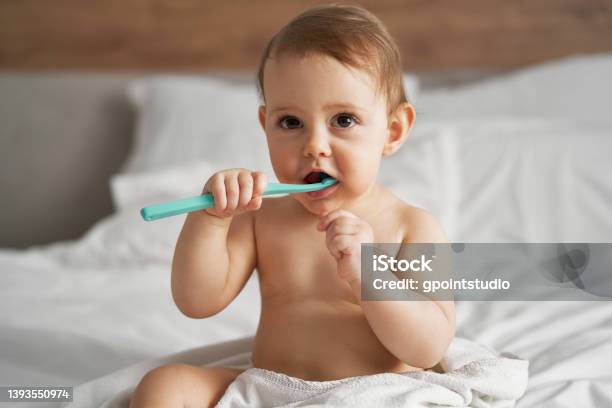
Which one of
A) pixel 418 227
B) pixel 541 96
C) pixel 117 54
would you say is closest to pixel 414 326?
pixel 418 227

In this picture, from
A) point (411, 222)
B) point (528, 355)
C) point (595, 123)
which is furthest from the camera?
point (595, 123)

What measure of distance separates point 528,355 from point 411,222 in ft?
1.03

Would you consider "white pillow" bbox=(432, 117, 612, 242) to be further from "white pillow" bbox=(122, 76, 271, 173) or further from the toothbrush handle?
the toothbrush handle

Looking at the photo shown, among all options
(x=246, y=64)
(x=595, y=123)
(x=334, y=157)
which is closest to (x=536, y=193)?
(x=595, y=123)

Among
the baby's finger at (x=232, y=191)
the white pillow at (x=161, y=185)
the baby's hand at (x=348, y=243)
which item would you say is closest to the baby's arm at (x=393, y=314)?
the baby's hand at (x=348, y=243)

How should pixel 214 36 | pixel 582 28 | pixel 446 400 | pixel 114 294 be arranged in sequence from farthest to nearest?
pixel 214 36 < pixel 582 28 < pixel 114 294 < pixel 446 400

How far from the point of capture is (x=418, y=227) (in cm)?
92

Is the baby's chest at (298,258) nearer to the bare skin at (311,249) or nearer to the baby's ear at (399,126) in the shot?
the bare skin at (311,249)

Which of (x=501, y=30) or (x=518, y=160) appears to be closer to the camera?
(x=518, y=160)

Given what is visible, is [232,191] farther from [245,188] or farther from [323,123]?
[323,123]

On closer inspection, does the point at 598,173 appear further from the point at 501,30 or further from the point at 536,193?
the point at 501,30

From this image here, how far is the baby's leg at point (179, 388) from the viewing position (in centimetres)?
79

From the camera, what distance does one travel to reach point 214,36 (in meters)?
2.30

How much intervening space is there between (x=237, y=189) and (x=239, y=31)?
1.59 metres
